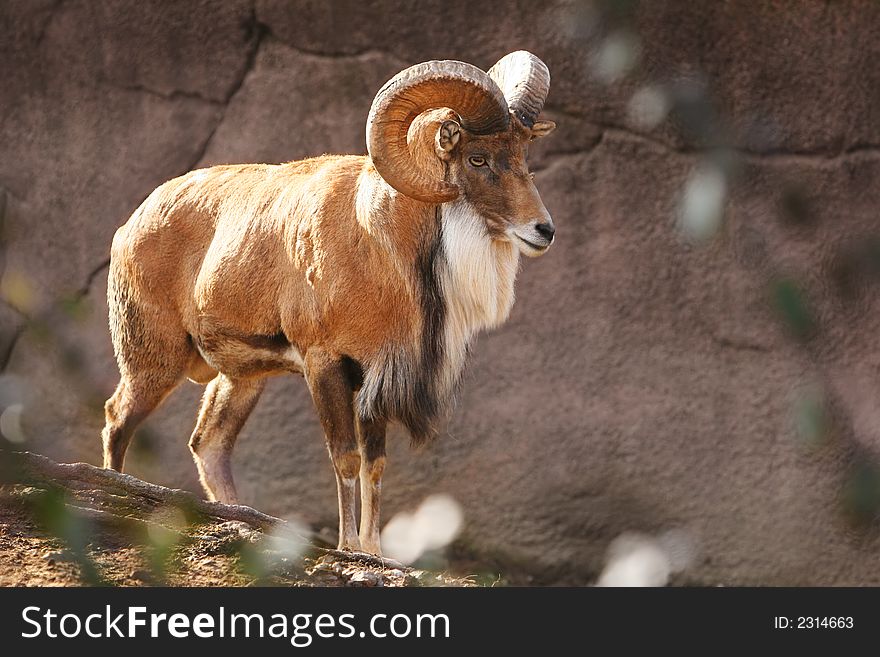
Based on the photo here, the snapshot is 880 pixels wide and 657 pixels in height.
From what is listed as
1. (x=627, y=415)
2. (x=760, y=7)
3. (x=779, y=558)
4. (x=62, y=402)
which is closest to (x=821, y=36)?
(x=760, y=7)

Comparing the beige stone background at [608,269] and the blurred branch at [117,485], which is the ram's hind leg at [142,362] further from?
the beige stone background at [608,269]

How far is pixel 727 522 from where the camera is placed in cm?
962

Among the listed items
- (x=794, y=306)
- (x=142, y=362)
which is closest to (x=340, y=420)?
(x=142, y=362)

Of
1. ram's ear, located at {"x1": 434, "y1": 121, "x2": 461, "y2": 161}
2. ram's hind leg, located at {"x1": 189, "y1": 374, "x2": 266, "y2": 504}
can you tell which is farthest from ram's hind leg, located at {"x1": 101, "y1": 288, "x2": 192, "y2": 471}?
ram's ear, located at {"x1": 434, "y1": 121, "x2": 461, "y2": 161}

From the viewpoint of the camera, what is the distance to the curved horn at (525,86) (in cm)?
750

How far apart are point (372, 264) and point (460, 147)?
2.55ft

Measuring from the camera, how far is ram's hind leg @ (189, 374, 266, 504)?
27.7ft

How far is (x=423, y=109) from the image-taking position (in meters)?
7.29

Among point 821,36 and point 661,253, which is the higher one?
point 821,36

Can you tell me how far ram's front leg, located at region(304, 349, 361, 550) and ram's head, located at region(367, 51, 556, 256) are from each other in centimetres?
104

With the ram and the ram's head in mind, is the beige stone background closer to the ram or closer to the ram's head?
the ram

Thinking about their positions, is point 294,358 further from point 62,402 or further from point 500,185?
point 62,402

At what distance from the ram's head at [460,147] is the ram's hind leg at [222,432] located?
77.5 inches

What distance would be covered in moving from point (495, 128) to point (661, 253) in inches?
105
